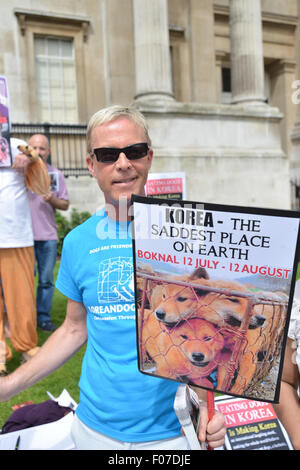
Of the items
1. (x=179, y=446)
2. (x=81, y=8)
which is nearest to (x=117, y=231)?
(x=179, y=446)

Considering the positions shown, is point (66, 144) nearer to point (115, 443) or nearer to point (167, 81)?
point (167, 81)

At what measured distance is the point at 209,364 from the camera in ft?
4.12

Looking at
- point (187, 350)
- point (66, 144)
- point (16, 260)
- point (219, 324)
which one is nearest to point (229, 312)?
point (219, 324)

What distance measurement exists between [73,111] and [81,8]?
3098 millimetres

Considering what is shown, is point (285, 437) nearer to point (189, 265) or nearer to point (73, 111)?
point (189, 265)

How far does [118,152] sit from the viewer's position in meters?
1.51

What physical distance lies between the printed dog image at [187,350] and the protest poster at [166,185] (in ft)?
10.9

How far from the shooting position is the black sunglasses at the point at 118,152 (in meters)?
1.51

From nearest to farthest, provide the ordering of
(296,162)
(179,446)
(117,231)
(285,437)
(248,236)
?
A: (248,236)
(179,446)
(117,231)
(285,437)
(296,162)

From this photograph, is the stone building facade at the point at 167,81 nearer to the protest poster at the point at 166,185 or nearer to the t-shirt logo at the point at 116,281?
the protest poster at the point at 166,185

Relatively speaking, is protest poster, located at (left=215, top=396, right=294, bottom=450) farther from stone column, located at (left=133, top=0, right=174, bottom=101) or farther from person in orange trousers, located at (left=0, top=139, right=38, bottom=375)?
stone column, located at (left=133, top=0, right=174, bottom=101)

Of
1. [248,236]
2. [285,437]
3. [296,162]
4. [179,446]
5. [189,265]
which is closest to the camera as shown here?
[248,236]

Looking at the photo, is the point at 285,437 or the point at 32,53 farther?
the point at 32,53

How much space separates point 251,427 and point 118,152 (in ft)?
6.11
